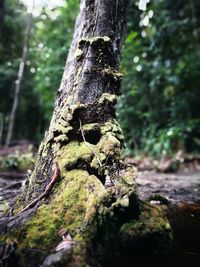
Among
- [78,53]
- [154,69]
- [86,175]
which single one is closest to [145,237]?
[86,175]

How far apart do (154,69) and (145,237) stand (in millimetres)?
10176

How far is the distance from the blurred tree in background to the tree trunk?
655 centimetres

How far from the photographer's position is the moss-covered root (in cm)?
229

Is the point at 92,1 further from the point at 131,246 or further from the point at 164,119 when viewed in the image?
the point at 164,119

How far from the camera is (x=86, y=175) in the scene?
254 cm

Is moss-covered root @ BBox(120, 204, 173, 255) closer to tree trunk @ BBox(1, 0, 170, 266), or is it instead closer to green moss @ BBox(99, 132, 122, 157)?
tree trunk @ BBox(1, 0, 170, 266)

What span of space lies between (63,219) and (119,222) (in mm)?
444

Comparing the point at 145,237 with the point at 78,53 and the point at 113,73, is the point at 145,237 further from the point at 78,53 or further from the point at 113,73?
the point at 78,53

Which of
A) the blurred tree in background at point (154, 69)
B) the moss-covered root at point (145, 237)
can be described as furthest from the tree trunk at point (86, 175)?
the blurred tree in background at point (154, 69)

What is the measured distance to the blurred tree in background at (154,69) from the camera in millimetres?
10602

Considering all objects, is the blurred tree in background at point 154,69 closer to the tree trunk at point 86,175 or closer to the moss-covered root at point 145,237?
the tree trunk at point 86,175

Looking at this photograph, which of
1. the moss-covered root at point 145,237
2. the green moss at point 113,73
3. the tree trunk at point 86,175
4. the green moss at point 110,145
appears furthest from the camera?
the green moss at point 113,73

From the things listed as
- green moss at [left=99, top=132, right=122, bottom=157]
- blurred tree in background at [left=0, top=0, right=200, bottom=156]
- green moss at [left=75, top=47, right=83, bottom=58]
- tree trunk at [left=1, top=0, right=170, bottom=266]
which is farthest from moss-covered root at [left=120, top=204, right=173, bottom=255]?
blurred tree in background at [left=0, top=0, right=200, bottom=156]

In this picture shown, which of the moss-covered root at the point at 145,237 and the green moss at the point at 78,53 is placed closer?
the moss-covered root at the point at 145,237
